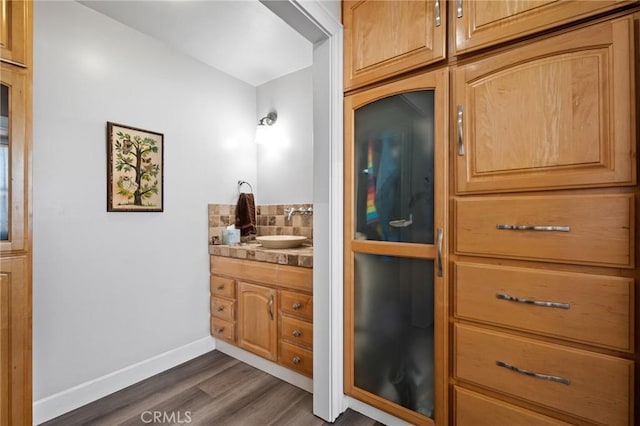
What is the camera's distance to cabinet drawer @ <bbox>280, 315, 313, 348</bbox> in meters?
1.93

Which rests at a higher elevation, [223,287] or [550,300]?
[550,300]

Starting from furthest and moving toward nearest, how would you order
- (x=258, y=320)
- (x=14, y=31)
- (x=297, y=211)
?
1. (x=297, y=211)
2. (x=258, y=320)
3. (x=14, y=31)

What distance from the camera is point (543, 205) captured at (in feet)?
3.60

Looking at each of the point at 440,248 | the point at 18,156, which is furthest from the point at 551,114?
the point at 18,156

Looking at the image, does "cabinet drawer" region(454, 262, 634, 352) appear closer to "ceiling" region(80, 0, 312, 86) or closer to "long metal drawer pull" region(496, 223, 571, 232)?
"long metal drawer pull" region(496, 223, 571, 232)

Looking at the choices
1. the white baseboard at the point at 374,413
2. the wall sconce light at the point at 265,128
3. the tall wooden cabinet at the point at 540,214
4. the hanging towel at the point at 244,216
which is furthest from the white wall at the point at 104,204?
the tall wooden cabinet at the point at 540,214

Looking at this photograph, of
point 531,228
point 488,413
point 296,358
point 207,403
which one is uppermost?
point 531,228

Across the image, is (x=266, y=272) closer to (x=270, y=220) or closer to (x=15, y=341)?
(x=270, y=220)

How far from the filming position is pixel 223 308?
8.06 ft

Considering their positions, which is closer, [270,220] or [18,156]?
[18,156]

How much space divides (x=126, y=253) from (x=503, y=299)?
2270 millimetres

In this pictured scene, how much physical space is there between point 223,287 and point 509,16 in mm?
2447

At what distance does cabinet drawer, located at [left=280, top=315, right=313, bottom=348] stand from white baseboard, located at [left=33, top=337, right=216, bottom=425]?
0.90 metres

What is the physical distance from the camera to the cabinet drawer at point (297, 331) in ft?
6.32
